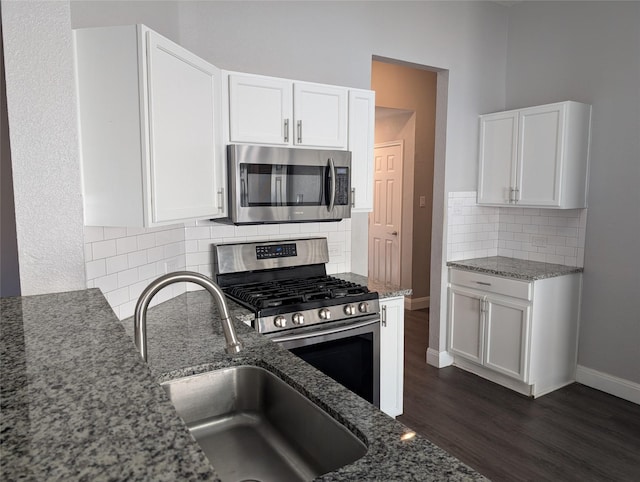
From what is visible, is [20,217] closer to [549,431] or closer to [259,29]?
[259,29]

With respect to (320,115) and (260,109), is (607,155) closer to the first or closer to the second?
(320,115)

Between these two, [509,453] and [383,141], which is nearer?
[509,453]

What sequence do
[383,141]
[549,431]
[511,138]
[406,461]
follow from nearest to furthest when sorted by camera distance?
[406,461]
[549,431]
[511,138]
[383,141]

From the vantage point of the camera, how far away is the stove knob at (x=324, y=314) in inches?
95.8

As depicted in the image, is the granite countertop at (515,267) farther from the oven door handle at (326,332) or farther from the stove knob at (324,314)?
the stove knob at (324,314)

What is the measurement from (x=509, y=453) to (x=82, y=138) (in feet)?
9.06

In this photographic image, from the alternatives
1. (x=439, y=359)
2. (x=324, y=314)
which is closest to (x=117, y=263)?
(x=324, y=314)

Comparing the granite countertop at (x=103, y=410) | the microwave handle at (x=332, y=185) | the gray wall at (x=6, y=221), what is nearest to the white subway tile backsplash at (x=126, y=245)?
the gray wall at (x=6, y=221)

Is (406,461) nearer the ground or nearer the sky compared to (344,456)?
nearer the sky

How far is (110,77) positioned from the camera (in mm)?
1721

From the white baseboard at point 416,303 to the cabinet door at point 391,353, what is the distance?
291 cm

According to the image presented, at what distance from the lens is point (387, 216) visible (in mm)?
5988

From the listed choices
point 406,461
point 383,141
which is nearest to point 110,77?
point 406,461

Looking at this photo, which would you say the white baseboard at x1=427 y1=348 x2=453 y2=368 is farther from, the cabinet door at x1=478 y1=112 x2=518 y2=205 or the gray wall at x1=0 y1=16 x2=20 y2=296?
the gray wall at x1=0 y1=16 x2=20 y2=296
